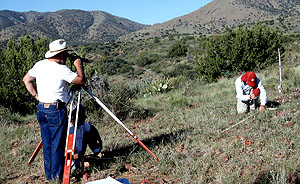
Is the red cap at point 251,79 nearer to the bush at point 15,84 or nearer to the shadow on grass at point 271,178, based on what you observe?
the shadow on grass at point 271,178

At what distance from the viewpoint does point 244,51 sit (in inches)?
522

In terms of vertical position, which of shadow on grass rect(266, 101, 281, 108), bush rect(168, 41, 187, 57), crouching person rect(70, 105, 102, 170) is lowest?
shadow on grass rect(266, 101, 281, 108)

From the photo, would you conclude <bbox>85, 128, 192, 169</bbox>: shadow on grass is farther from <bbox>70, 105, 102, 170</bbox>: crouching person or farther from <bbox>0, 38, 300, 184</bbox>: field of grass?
<bbox>70, 105, 102, 170</bbox>: crouching person

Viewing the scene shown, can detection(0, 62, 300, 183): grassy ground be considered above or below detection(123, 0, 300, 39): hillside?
below

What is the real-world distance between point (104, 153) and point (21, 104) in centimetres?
691

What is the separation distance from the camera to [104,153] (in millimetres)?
4312

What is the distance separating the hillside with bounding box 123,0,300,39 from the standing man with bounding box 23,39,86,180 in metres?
67.5

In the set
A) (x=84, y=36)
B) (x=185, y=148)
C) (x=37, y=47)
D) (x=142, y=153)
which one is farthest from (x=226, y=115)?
(x=84, y=36)

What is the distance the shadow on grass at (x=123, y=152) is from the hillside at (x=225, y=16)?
66005 mm

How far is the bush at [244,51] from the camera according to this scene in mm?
13148

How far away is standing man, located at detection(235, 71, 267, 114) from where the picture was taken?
5.46 m

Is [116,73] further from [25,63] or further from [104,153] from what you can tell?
[104,153]

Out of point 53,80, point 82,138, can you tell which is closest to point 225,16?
point 82,138

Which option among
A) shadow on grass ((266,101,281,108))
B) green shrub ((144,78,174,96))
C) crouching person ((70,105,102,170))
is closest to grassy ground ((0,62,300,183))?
shadow on grass ((266,101,281,108))
